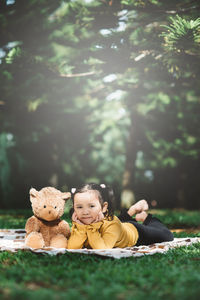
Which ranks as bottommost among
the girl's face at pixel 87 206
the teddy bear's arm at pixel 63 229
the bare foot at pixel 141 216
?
the bare foot at pixel 141 216

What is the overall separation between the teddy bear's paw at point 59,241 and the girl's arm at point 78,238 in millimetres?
67

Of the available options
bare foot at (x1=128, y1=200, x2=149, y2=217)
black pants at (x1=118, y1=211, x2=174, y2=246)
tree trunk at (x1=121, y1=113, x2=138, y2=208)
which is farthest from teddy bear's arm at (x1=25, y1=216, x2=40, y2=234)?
tree trunk at (x1=121, y1=113, x2=138, y2=208)

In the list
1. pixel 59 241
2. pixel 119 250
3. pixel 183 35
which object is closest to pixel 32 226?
pixel 59 241

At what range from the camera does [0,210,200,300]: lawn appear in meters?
2.51

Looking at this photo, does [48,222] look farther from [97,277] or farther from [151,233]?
[97,277]

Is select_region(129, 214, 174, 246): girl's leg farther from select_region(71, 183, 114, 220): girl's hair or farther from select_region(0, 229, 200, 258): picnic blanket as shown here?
select_region(71, 183, 114, 220): girl's hair

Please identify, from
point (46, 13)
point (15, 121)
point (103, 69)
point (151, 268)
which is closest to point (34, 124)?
point (15, 121)

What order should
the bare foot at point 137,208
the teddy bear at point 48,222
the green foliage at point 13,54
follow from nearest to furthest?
the teddy bear at point 48,222
the bare foot at point 137,208
the green foliage at point 13,54

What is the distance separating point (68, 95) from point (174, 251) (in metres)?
7.78

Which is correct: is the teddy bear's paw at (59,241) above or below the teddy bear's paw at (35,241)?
below

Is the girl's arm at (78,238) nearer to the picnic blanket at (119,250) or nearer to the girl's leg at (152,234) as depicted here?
the picnic blanket at (119,250)

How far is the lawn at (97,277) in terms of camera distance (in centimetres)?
251

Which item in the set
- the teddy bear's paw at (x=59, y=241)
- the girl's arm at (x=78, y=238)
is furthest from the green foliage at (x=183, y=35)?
the teddy bear's paw at (x=59, y=241)

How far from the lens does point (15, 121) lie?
1362 centimetres
